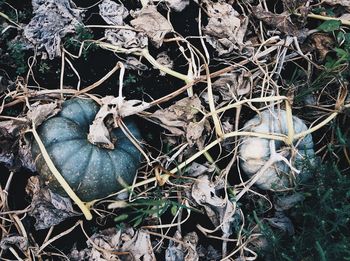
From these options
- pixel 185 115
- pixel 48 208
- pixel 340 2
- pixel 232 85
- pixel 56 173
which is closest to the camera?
pixel 56 173

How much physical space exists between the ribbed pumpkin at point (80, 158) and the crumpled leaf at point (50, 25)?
0.35 m

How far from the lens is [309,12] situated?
2809 millimetres

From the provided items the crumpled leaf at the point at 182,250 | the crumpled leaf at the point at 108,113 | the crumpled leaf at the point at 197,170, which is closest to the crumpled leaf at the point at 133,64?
the crumpled leaf at the point at 108,113

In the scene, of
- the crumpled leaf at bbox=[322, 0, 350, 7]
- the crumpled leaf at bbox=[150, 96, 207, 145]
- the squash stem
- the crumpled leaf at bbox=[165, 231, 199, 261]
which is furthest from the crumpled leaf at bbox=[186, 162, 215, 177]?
the crumpled leaf at bbox=[322, 0, 350, 7]

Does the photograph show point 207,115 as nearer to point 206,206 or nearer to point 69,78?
point 206,206

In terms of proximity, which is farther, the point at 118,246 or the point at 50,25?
the point at 50,25

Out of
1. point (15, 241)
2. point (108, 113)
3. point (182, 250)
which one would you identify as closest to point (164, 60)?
point (108, 113)

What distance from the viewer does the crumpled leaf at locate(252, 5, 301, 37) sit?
8.98ft

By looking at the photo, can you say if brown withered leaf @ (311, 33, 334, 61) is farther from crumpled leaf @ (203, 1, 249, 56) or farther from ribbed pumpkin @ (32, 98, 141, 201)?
ribbed pumpkin @ (32, 98, 141, 201)

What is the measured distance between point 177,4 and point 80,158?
0.91m

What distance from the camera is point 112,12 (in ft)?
8.96

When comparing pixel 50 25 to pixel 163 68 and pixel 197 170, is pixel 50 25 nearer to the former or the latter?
pixel 163 68

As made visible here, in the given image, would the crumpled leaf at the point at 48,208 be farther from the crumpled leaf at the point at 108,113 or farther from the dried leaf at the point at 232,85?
the dried leaf at the point at 232,85

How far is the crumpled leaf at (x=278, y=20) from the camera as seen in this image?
2.74 metres
